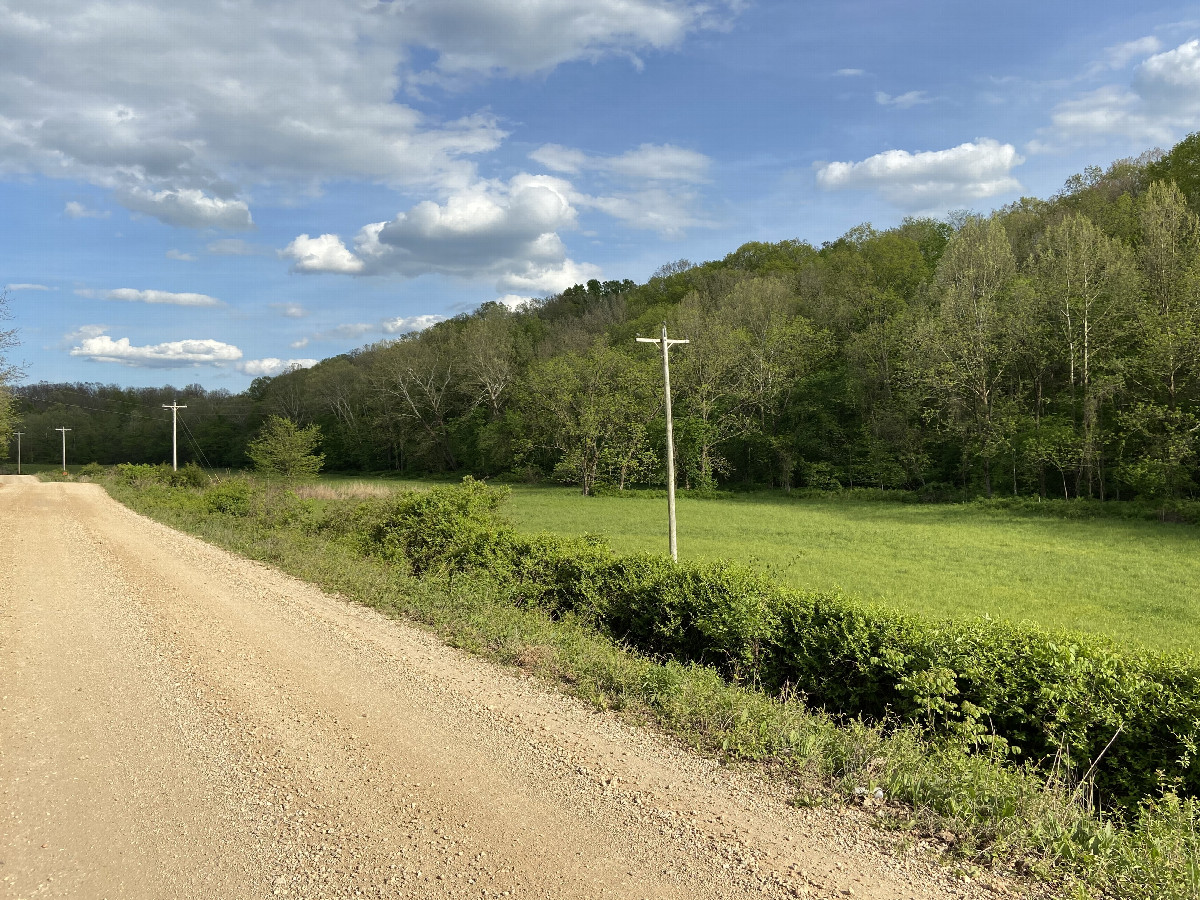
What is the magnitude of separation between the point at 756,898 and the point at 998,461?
42.0 meters

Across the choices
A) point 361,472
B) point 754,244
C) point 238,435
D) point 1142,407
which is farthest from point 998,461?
point 238,435

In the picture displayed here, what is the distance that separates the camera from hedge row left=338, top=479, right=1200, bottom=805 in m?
6.11

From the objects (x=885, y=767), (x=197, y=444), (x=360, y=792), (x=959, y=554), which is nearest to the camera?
(x=360, y=792)

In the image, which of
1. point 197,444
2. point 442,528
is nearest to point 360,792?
point 442,528

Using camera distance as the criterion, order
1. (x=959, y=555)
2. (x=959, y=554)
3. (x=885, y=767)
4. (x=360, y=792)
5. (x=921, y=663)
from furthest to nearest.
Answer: (x=959, y=554), (x=959, y=555), (x=921, y=663), (x=885, y=767), (x=360, y=792)

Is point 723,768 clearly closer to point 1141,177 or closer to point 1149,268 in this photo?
point 1149,268

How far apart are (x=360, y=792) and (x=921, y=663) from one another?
18.1 ft

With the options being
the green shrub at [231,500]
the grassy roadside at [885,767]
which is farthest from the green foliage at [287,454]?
the grassy roadside at [885,767]

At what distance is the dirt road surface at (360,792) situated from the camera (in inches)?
155

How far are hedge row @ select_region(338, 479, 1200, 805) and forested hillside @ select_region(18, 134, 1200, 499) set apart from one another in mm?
29752

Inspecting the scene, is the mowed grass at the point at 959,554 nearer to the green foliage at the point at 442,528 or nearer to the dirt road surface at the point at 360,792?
the green foliage at the point at 442,528

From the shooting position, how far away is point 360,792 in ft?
16.3

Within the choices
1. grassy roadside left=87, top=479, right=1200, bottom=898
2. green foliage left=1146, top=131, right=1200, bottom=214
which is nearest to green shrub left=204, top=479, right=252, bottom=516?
grassy roadside left=87, top=479, right=1200, bottom=898

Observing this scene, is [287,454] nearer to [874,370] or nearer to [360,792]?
[874,370]
